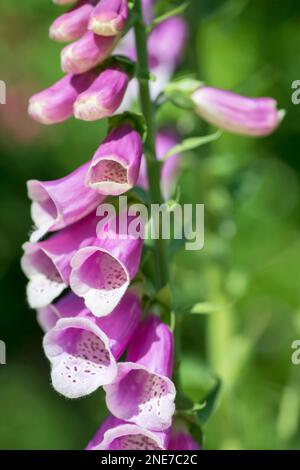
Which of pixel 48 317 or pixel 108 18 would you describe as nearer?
pixel 108 18

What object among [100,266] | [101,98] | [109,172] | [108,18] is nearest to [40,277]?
[100,266]

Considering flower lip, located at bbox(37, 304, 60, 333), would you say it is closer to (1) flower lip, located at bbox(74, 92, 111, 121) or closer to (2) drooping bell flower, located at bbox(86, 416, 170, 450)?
(2) drooping bell flower, located at bbox(86, 416, 170, 450)

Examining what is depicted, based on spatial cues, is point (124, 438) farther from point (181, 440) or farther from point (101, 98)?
point (101, 98)

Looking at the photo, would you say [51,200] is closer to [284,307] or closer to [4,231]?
[284,307]

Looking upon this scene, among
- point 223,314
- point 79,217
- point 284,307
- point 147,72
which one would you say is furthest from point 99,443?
point 284,307

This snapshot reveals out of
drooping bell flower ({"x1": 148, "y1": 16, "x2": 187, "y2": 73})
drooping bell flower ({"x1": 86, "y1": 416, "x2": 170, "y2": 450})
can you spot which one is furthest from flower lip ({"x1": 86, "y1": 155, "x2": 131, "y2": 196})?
drooping bell flower ({"x1": 148, "y1": 16, "x2": 187, "y2": 73})

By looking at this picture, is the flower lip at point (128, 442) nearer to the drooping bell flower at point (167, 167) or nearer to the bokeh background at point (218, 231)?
the bokeh background at point (218, 231)
